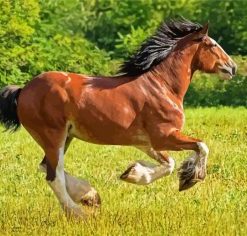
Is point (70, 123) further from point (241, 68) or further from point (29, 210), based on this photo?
point (241, 68)

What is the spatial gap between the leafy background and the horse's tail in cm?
1247

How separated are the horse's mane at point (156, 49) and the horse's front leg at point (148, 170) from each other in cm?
88

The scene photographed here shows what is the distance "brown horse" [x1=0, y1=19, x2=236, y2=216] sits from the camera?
8.52m

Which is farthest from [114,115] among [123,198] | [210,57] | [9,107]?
[123,198]

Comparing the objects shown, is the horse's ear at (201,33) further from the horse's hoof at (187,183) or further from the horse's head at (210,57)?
the horse's hoof at (187,183)

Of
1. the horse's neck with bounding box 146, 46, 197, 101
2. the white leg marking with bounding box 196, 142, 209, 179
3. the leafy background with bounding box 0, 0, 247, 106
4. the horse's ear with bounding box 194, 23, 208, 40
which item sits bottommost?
the leafy background with bounding box 0, 0, 247, 106

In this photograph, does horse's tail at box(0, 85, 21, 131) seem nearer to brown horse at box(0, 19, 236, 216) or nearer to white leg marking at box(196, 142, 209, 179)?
brown horse at box(0, 19, 236, 216)

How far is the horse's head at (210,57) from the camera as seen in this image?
29.5 ft

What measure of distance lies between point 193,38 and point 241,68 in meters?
25.6

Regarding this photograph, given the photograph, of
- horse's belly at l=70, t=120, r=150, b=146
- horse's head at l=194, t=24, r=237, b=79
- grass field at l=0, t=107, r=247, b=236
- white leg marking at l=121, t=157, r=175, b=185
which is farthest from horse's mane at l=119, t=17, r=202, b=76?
grass field at l=0, t=107, r=247, b=236

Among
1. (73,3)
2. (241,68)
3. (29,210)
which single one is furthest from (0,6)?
(29,210)

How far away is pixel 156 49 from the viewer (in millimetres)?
8977

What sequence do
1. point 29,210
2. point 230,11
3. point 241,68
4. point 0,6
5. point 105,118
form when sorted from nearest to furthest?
point 105,118, point 29,210, point 0,6, point 241,68, point 230,11

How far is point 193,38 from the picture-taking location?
9.00m
